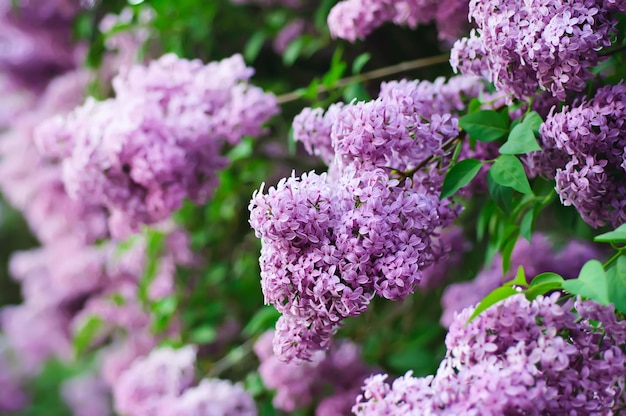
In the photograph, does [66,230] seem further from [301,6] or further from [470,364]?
[470,364]

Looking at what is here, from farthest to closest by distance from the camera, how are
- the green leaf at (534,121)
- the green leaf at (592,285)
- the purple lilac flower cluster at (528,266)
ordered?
the purple lilac flower cluster at (528,266) < the green leaf at (534,121) < the green leaf at (592,285)

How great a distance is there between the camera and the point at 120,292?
2.42 meters

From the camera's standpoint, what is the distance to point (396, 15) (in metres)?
1.34

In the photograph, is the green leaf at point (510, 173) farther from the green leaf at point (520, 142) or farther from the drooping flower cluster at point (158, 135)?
the drooping flower cluster at point (158, 135)

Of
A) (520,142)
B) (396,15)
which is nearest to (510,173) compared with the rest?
(520,142)

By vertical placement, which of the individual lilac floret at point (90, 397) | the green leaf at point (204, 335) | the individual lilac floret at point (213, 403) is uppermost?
the individual lilac floret at point (213, 403)

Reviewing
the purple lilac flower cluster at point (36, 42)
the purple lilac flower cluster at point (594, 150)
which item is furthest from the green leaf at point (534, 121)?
the purple lilac flower cluster at point (36, 42)

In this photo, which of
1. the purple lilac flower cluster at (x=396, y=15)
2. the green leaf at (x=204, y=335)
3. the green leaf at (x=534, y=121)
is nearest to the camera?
the green leaf at (x=534, y=121)

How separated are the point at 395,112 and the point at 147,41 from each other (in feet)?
3.88

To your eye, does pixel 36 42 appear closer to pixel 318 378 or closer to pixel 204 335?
pixel 204 335

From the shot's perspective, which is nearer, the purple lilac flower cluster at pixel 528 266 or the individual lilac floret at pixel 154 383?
the purple lilac flower cluster at pixel 528 266

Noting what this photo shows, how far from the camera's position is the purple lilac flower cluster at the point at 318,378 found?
5.08 ft

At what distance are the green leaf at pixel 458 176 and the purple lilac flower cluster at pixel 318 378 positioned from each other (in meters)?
0.67

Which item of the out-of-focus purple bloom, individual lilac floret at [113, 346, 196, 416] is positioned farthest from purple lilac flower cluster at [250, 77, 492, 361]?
the out-of-focus purple bloom
